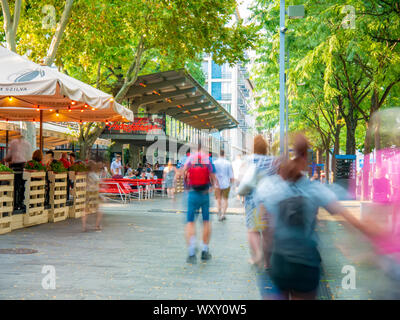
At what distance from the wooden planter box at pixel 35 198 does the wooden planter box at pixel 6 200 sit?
642 millimetres

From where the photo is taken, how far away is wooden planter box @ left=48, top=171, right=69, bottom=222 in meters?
12.3

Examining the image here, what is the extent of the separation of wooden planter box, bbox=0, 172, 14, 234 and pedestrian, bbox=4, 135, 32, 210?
47 centimetres

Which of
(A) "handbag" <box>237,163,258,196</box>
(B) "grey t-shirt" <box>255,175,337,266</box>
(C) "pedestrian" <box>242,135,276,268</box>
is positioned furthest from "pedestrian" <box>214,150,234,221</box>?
(B) "grey t-shirt" <box>255,175,337,266</box>

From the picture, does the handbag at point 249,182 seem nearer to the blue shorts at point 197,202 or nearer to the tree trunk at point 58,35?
the blue shorts at point 197,202

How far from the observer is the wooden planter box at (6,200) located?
33.3 feet

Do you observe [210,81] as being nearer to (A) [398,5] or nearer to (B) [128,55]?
(B) [128,55]

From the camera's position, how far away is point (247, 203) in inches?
288

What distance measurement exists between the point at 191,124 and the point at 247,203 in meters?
42.7

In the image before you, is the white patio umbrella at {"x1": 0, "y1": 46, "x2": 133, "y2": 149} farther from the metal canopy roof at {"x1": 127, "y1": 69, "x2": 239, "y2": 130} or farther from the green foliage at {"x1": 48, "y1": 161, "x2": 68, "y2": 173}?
the metal canopy roof at {"x1": 127, "y1": 69, "x2": 239, "y2": 130}

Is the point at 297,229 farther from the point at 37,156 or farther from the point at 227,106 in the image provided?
the point at 227,106

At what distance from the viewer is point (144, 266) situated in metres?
7.11

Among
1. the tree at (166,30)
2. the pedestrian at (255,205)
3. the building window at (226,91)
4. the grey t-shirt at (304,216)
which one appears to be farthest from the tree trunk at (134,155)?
the building window at (226,91)

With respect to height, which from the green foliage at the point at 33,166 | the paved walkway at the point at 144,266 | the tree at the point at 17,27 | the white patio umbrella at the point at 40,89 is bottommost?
the paved walkway at the point at 144,266
